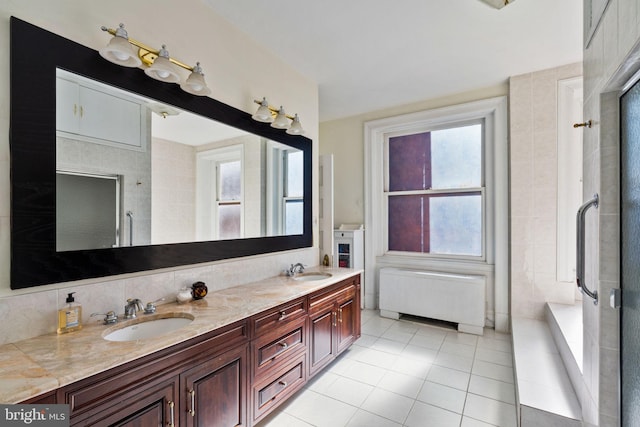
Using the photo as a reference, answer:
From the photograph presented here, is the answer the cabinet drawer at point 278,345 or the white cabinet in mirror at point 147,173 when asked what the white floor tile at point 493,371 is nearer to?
the cabinet drawer at point 278,345

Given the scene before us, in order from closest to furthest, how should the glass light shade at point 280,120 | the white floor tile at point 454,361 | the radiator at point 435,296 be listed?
the glass light shade at point 280,120 < the white floor tile at point 454,361 < the radiator at point 435,296

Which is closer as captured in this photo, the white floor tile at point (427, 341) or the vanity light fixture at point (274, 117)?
the vanity light fixture at point (274, 117)

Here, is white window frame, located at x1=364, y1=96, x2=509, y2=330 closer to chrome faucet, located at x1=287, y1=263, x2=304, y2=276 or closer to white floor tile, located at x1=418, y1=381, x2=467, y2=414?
white floor tile, located at x1=418, y1=381, x2=467, y2=414

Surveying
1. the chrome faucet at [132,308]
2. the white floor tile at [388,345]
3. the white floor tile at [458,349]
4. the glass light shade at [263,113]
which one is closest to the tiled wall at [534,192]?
the white floor tile at [458,349]

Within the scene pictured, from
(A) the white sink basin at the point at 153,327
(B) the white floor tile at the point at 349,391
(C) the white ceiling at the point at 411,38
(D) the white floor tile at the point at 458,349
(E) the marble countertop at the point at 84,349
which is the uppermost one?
(C) the white ceiling at the point at 411,38

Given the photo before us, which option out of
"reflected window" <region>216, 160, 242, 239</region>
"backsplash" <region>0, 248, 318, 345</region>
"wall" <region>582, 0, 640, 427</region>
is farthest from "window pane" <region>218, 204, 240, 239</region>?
"wall" <region>582, 0, 640, 427</region>

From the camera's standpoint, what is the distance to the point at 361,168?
164 inches

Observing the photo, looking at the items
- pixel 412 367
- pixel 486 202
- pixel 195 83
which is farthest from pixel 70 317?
pixel 486 202

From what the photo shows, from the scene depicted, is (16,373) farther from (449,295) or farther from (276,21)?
(449,295)

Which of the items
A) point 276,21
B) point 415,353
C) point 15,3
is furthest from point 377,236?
point 15,3

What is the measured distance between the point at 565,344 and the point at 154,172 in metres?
3.10

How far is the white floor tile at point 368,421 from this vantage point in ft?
6.00

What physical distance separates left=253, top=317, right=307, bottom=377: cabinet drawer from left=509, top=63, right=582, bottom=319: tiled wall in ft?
8.22
